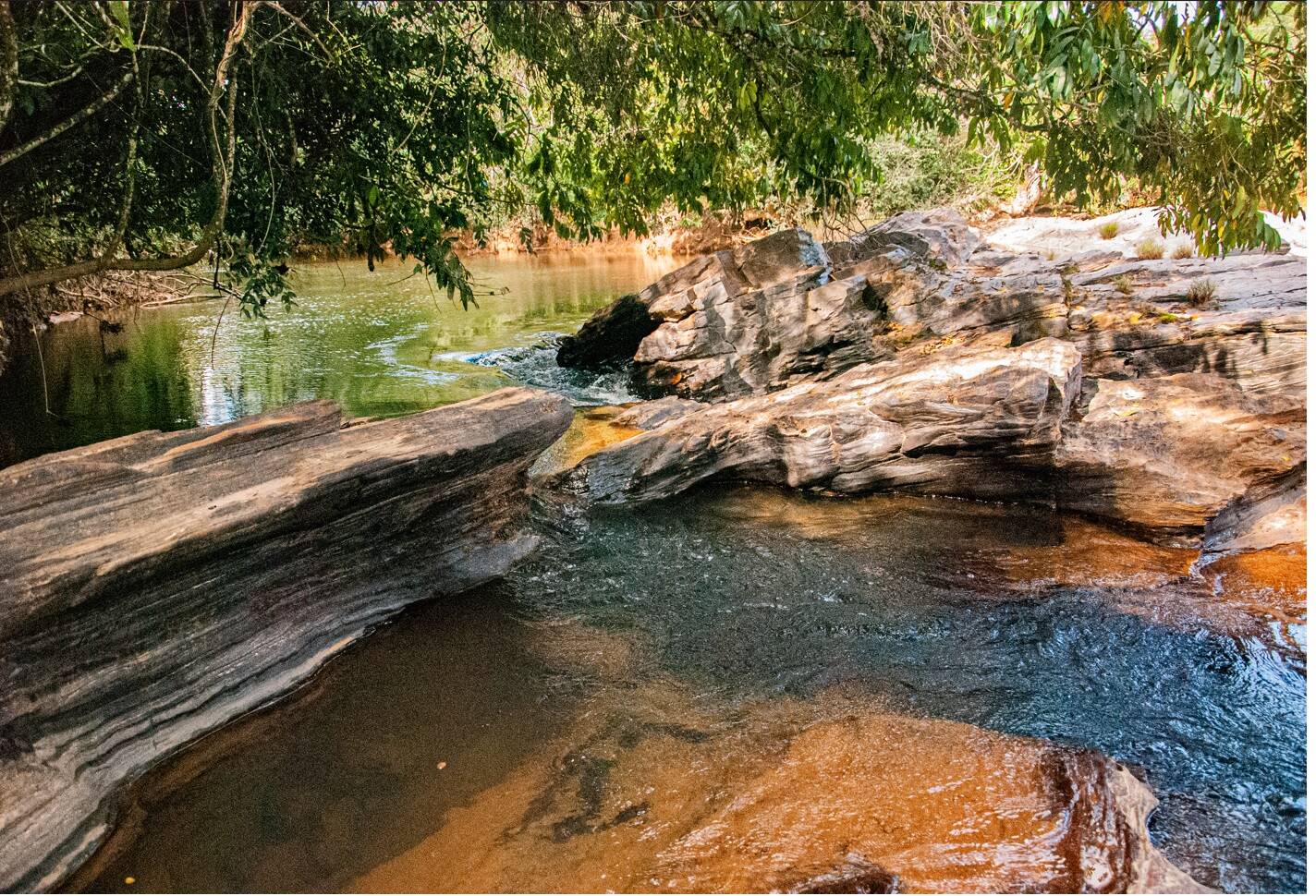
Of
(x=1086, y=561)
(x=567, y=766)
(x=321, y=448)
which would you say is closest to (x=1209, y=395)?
(x=1086, y=561)

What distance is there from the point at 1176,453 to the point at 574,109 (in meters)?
6.09

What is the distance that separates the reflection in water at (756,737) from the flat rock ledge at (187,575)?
0.77 feet

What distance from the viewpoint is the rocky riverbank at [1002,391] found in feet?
21.8

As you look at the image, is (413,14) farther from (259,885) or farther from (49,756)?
(259,885)

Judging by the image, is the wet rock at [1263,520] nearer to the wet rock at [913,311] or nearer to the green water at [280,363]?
the wet rock at [913,311]

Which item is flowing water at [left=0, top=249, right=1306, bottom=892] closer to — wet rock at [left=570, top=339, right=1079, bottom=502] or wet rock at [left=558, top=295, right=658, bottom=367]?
wet rock at [left=570, top=339, right=1079, bottom=502]

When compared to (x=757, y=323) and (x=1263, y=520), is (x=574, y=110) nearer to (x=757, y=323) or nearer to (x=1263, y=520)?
(x=757, y=323)

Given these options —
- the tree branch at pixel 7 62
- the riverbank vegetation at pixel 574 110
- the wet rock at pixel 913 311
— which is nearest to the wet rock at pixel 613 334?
the wet rock at pixel 913 311

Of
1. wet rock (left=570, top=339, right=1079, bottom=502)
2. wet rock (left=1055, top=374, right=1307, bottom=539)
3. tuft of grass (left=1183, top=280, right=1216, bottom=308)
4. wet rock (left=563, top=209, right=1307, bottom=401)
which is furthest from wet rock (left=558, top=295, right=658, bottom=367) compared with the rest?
wet rock (left=1055, top=374, right=1307, bottom=539)

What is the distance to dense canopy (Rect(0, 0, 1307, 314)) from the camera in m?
4.74

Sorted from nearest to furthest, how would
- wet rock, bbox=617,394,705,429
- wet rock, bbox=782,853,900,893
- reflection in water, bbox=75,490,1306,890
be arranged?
wet rock, bbox=782,853,900,893 < reflection in water, bbox=75,490,1306,890 < wet rock, bbox=617,394,705,429

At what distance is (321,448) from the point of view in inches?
198

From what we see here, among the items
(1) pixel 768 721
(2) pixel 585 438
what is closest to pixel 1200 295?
(2) pixel 585 438

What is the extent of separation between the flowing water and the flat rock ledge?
0.73ft
